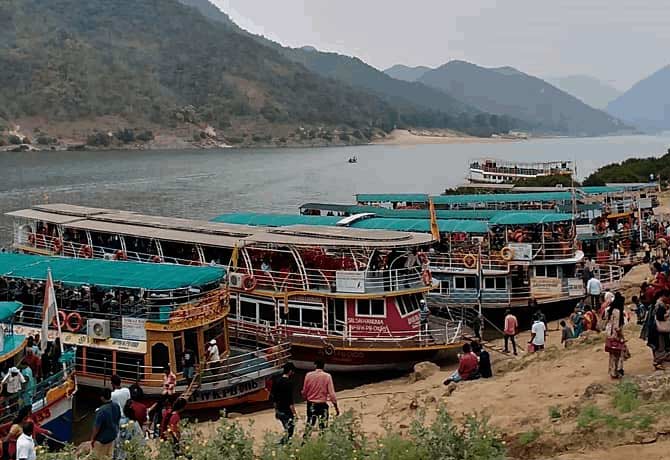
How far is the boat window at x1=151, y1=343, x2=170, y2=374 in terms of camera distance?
1877cm

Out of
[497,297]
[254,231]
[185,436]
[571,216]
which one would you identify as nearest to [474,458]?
[185,436]

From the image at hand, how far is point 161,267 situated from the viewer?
20203 mm

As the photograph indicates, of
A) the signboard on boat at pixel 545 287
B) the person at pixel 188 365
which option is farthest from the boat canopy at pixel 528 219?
the person at pixel 188 365

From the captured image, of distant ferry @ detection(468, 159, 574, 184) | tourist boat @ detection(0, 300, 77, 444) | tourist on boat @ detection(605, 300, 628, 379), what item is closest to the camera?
tourist on boat @ detection(605, 300, 628, 379)

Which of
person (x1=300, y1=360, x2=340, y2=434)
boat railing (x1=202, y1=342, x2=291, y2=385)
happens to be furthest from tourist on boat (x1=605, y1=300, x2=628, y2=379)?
boat railing (x1=202, y1=342, x2=291, y2=385)

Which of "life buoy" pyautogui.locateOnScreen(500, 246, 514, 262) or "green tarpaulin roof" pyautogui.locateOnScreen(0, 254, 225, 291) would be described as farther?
"life buoy" pyautogui.locateOnScreen(500, 246, 514, 262)

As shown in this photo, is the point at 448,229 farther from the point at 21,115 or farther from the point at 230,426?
the point at 21,115

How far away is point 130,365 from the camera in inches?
740

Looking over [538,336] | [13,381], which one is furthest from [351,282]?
[13,381]

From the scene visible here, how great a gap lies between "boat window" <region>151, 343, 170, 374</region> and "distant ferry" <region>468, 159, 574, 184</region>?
49.8 meters

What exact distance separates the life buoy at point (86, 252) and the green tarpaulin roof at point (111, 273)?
5.38 metres

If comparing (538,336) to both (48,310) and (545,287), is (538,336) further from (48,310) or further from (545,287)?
(48,310)

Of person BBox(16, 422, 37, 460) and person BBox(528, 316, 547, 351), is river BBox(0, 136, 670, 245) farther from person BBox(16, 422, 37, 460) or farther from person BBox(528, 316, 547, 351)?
person BBox(16, 422, 37, 460)

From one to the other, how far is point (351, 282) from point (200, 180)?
74221 mm
